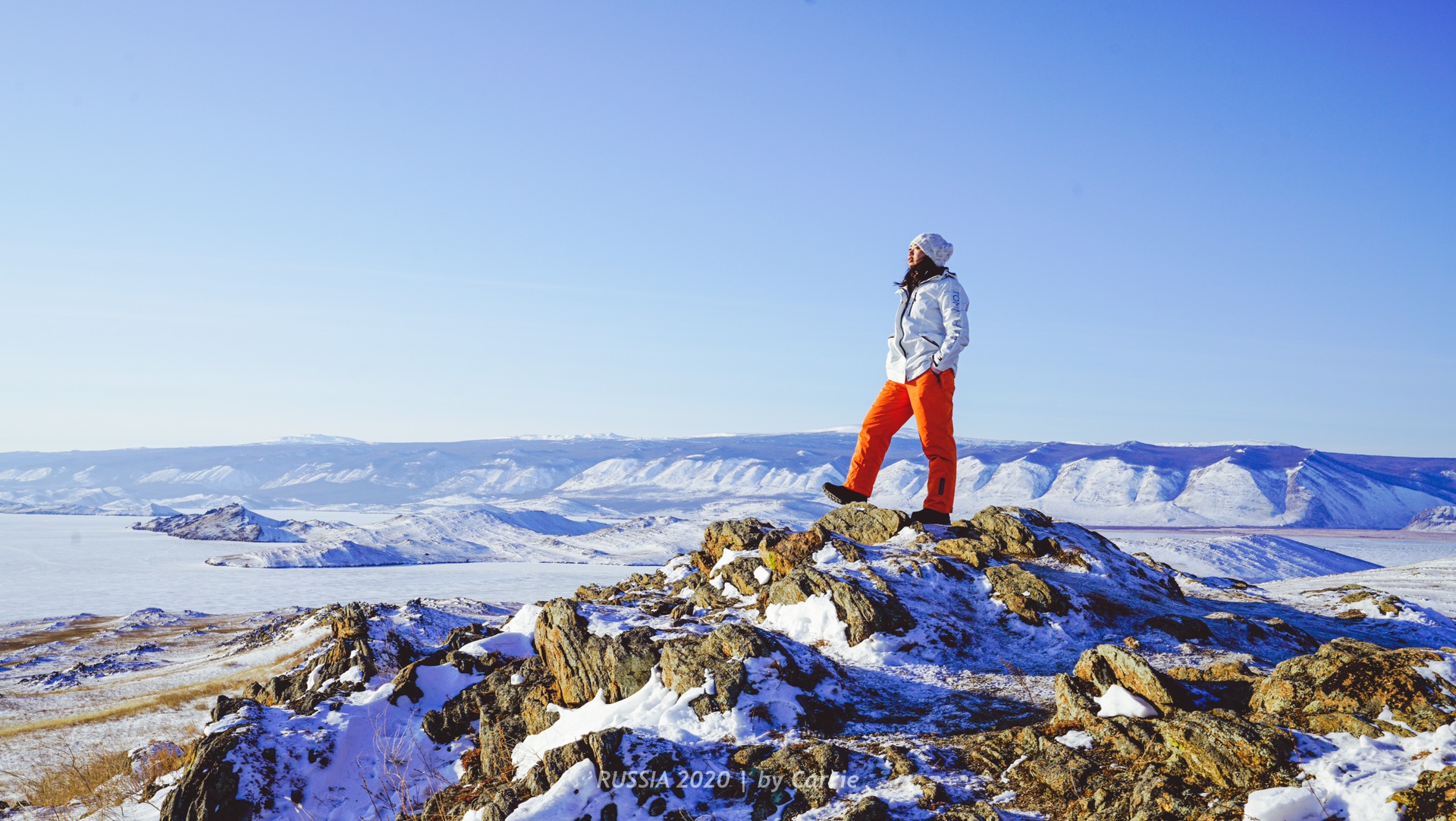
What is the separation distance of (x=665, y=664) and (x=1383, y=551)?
301ft

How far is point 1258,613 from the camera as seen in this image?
9.68 meters

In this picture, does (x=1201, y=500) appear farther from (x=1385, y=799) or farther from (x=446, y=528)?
(x=1385, y=799)

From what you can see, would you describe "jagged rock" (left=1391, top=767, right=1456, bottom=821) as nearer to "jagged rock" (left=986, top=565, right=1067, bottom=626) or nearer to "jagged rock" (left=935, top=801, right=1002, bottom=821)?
"jagged rock" (left=935, top=801, right=1002, bottom=821)

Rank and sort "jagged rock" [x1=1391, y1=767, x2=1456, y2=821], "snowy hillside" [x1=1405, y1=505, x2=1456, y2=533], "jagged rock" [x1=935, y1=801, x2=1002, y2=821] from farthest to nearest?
"snowy hillside" [x1=1405, y1=505, x2=1456, y2=533], "jagged rock" [x1=935, y1=801, x2=1002, y2=821], "jagged rock" [x1=1391, y1=767, x2=1456, y2=821]

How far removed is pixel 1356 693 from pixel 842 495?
18.9ft

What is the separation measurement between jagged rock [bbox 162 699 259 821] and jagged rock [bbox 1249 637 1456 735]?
7515 millimetres

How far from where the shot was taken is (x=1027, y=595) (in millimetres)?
8031

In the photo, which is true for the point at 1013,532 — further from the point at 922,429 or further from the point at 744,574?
the point at 744,574

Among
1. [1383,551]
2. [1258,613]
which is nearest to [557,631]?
[1258,613]

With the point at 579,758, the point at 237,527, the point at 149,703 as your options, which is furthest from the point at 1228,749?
the point at 237,527

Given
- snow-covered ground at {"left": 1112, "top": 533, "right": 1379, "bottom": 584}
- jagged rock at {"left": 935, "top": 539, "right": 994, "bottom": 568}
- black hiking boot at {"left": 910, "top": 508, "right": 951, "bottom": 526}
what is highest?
black hiking boot at {"left": 910, "top": 508, "right": 951, "bottom": 526}

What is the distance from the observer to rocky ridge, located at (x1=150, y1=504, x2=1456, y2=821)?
437cm

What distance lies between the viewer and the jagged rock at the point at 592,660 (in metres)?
6.50

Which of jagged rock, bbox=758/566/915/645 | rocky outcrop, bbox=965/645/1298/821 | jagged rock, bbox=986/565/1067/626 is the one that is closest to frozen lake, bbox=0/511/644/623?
jagged rock, bbox=758/566/915/645
